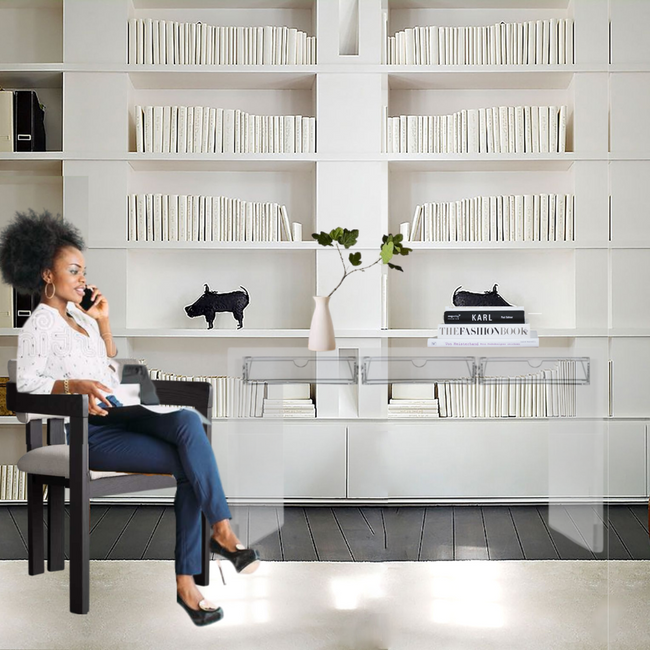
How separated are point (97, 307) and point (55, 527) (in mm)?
717

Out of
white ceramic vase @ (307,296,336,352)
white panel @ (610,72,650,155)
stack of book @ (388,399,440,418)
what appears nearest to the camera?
stack of book @ (388,399,440,418)

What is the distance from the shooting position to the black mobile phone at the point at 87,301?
2.30 metres

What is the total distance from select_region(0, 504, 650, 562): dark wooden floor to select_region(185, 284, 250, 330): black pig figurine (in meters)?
0.86

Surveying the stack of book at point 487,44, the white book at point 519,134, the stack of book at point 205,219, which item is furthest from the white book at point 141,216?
the white book at point 519,134

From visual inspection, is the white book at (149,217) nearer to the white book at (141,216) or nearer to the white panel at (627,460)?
the white book at (141,216)

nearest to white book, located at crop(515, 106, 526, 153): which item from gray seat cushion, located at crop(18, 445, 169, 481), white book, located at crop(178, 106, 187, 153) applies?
white book, located at crop(178, 106, 187, 153)

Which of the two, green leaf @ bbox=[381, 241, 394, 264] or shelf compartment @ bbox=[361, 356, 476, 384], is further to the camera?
green leaf @ bbox=[381, 241, 394, 264]

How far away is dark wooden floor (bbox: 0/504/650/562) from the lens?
2352 mm

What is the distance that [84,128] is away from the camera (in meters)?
2.94

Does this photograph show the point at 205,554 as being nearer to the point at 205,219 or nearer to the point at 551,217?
the point at 205,219

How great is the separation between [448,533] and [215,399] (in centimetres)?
90

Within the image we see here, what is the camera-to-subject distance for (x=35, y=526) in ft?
7.81

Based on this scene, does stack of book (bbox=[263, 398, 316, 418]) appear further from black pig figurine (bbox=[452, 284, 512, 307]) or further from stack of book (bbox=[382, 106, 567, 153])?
stack of book (bbox=[382, 106, 567, 153])

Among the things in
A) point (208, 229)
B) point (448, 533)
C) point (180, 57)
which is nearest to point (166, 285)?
point (208, 229)
